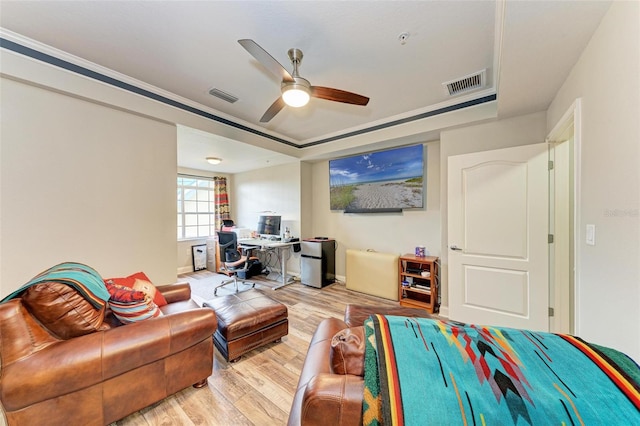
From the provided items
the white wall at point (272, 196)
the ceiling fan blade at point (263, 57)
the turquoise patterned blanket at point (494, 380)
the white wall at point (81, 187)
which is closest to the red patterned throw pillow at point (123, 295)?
the white wall at point (81, 187)

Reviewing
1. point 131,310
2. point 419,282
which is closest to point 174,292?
point 131,310

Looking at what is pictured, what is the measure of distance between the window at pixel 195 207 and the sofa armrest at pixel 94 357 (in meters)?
4.31

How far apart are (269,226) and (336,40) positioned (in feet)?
11.6

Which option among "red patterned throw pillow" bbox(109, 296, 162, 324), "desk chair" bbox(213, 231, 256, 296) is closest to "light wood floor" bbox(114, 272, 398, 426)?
"red patterned throw pillow" bbox(109, 296, 162, 324)

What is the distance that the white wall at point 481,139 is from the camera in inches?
95.1

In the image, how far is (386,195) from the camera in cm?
364

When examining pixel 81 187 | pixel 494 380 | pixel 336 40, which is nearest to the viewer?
pixel 494 380

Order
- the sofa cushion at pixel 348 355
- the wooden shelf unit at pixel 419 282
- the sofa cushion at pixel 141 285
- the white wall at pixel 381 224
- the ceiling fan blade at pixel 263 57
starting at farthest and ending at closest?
the white wall at pixel 381 224 → the wooden shelf unit at pixel 419 282 → the sofa cushion at pixel 141 285 → the ceiling fan blade at pixel 263 57 → the sofa cushion at pixel 348 355

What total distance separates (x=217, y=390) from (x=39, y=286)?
1.28m

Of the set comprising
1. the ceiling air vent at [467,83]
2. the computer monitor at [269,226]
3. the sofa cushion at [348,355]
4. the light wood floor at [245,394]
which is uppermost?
the ceiling air vent at [467,83]

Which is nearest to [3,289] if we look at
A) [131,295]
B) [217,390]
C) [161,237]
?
[161,237]

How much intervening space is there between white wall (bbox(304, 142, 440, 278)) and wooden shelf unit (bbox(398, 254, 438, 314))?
26 centimetres

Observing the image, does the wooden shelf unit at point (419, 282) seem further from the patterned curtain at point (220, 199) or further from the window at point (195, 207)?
the window at point (195, 207)

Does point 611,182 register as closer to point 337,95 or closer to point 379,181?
point 337,95
